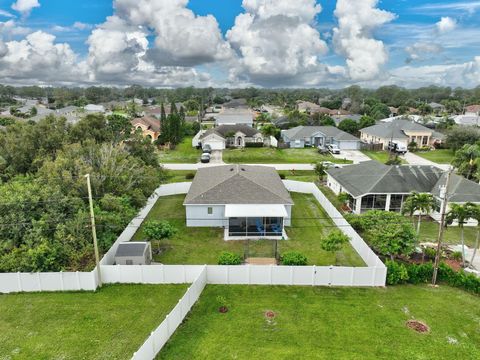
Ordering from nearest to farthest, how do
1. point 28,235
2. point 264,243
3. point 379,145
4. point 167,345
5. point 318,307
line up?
point 167,345, point 318,307, point 28,235, point 264,243, point 379,145

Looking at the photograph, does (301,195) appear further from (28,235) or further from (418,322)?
(28,235)

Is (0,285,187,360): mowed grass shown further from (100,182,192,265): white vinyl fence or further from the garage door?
the garage door

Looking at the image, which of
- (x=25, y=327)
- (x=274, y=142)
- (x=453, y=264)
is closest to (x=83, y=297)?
(x=25, y=327)

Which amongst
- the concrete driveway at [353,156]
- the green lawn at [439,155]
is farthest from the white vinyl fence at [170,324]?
the green lawn at [439,155]

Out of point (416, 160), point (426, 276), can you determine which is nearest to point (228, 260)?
point (426, 276)

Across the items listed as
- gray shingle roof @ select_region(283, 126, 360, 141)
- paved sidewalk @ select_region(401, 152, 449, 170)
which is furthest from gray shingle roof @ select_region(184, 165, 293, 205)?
gray shingle roof @ select_region(283, 126, 360, 141)

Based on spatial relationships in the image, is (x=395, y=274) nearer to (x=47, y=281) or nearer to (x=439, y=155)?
(x=47, y=281)

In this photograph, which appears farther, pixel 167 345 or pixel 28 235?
pixel 28 235
